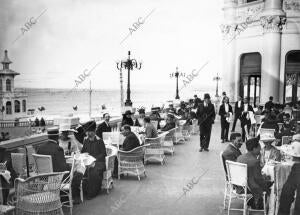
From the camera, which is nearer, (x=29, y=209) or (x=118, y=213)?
(x=29, y=209)

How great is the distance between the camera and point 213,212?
21.0ft

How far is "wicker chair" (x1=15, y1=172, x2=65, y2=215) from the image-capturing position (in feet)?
16.8

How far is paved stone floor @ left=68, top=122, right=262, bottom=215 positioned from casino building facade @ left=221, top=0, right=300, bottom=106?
10.9 metres

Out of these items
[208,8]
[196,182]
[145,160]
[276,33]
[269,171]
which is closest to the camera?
[269,171]

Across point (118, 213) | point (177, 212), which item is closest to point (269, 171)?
point (177, 212)

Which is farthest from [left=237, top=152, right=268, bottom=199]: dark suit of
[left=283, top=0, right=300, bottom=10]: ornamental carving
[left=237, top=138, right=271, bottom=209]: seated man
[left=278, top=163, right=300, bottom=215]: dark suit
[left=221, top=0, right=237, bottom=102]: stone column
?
Answer: [left=221, top=0, right=237, bottom=102]: stone column

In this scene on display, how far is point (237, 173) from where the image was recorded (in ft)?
19.6


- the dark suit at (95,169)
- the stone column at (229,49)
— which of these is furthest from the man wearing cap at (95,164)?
the stone column at (229,49)

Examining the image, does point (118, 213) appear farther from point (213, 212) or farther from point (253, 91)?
point (253, 91)

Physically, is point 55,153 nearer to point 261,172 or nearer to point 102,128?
point 261,172

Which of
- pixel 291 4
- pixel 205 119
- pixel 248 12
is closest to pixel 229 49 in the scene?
pixel 248 12

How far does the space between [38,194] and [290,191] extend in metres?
3.86

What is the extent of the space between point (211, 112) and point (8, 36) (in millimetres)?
7824

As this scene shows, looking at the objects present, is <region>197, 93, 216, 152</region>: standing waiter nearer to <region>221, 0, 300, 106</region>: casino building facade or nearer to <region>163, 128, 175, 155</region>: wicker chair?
<region>163, 128, 175, 155</region>: wicker chair
